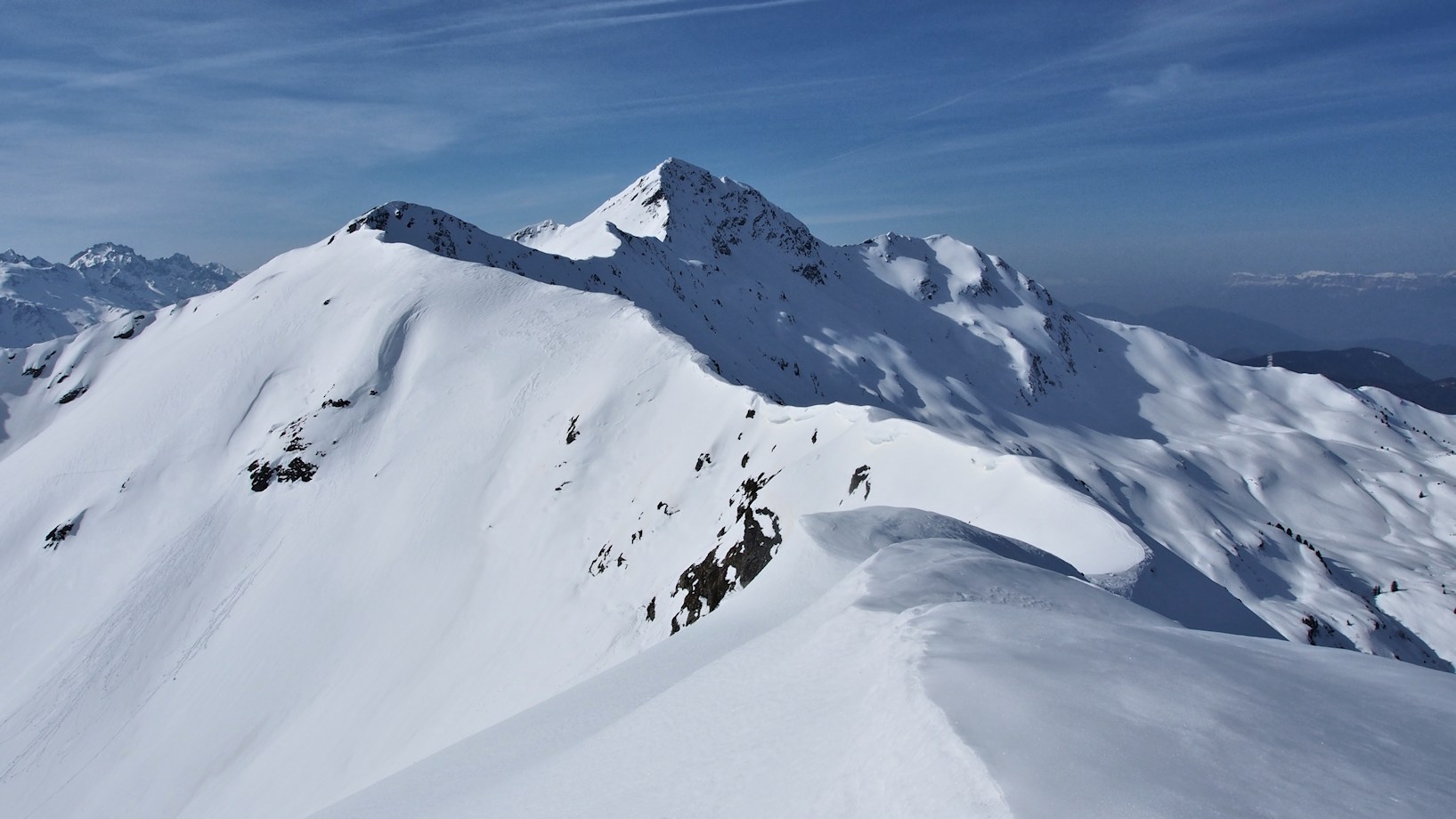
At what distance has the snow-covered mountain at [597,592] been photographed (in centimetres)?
568

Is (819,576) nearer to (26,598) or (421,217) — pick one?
(26,598)

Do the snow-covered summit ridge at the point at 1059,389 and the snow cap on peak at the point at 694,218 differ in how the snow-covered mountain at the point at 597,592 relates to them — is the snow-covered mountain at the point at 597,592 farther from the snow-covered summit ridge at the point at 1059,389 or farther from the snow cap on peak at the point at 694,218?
the snow cap on peak at the point at 694,218

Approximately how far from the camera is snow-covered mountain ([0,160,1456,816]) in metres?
5.68

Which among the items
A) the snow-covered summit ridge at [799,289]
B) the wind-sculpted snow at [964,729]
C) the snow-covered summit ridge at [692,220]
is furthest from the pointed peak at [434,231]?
the wind-sculpted snow at [964,729]

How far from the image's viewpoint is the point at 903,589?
31.9ft

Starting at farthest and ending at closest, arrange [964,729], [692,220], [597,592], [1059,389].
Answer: [1059,389] < [692,220] < [597,592] < [964,729]

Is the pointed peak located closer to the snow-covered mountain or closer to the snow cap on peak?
the snow-covered mountain

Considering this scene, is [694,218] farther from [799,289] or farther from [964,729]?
[964,729]

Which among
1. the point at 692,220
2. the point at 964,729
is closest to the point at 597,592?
the point at 964,729

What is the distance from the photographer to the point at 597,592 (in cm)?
3164

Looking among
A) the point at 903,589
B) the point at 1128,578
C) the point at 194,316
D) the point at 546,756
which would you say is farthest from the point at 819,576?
the point at 194,316

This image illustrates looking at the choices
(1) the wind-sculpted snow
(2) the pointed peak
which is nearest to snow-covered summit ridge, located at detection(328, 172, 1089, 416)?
(2) the pointed peak

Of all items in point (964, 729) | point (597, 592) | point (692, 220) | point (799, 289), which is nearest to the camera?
point (964, 729)

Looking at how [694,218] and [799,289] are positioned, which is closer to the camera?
[694,218]
